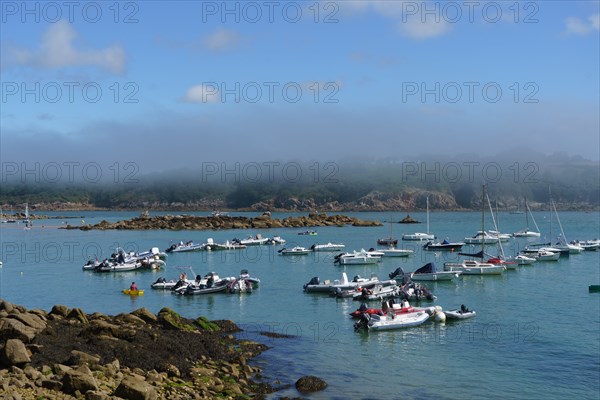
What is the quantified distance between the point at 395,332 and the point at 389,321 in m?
0.86

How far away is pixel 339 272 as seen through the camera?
7888 cm

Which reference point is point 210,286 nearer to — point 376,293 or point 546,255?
point 376,293

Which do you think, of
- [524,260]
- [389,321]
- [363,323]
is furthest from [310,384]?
[524,260]

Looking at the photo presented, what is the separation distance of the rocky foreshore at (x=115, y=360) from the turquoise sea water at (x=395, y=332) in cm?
275

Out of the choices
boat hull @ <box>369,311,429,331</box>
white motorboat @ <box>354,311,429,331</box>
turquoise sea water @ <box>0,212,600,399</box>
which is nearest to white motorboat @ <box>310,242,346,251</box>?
turquoise sea water @ <box>0,212,600,399</box>

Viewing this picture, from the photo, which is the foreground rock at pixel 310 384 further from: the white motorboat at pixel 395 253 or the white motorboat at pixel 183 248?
the white motorboat at pixel 183 248

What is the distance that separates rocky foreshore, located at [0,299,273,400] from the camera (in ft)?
69.2

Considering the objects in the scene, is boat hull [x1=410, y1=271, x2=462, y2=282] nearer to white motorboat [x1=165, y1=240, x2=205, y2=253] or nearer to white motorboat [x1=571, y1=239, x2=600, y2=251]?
white motorboat [x1=571, y1=239, x2=600, y2=251]

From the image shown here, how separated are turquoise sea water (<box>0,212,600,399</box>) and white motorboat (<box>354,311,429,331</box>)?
0.68m

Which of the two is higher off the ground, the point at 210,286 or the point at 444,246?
the point at 210,286

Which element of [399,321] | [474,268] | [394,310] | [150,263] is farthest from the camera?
[150,263]

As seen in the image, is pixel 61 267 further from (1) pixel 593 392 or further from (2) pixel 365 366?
(1) pixel 593 392

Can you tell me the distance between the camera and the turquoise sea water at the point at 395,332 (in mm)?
30750

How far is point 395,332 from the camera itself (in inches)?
1639
